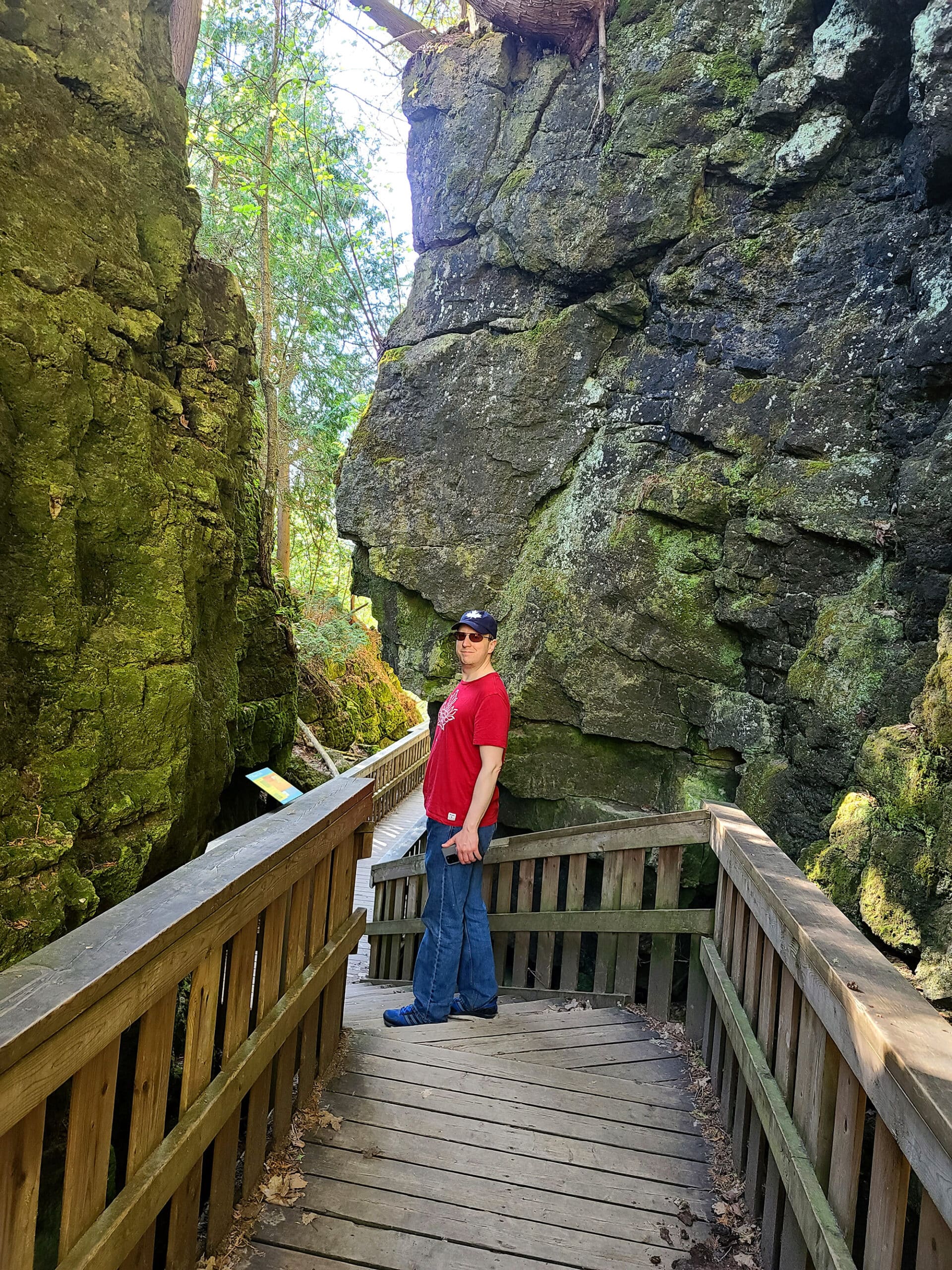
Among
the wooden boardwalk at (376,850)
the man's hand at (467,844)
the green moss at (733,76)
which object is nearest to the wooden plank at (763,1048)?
the man's hand at (467,844)

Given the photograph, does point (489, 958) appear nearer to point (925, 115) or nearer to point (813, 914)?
point (813, 914)

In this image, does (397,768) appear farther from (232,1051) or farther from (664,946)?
(232,1051)

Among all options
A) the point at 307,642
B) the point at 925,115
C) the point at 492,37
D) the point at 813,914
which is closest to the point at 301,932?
the point at 813,914

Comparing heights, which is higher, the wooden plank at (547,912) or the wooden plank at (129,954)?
the wooden plank at (129,954)

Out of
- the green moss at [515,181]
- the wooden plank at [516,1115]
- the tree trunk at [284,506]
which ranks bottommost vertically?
the wooden plank at [516,1115]

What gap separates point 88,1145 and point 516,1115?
1.75 metres

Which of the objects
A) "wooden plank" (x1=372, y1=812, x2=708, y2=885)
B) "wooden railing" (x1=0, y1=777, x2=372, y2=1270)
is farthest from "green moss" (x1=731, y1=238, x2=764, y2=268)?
"wooden railing" (x1=0, y1=777, x2=372, y2=1270)

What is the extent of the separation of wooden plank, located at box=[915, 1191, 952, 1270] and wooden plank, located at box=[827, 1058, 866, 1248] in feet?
1.11

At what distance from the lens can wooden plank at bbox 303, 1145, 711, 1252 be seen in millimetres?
2270

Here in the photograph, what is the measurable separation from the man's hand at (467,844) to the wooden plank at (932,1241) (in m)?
2.38

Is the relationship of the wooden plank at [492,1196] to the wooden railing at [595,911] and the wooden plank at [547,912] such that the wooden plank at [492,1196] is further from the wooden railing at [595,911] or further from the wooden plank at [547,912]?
the wooden plank at [547,912]

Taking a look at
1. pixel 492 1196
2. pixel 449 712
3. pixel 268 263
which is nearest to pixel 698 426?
pixel 449 712

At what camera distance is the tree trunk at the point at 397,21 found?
7652 millimetres

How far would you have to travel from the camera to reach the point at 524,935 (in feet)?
15.6
